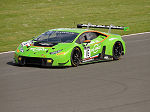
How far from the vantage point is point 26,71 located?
39.3 ft

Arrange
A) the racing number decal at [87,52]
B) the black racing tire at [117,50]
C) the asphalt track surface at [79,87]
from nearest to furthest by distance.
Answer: the asphalt track surface at [79,87], the racing number decal at [87,52], the black racing tire at [117,50]

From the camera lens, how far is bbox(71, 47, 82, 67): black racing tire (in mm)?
12663

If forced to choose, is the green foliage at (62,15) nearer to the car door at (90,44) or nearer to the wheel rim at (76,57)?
the car door at (90,44)

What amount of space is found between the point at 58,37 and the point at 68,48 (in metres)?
0.93

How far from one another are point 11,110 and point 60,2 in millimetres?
20926

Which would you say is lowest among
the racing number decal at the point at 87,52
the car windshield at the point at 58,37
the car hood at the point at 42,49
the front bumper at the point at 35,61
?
the front bumper at the point at 35,61

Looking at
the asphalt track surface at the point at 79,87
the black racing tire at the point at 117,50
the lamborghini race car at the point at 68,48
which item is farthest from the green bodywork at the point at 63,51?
the black racing tire at the point at 117,50

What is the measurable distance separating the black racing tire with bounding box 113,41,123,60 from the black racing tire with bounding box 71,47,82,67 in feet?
6.25

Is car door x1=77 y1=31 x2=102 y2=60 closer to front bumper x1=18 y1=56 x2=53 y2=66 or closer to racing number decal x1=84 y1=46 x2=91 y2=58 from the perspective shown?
racing number decal x1=84 y1=46 x2=91 y2=58

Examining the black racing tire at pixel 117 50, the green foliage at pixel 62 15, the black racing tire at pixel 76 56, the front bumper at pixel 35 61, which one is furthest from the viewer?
A: the green foliage at pixel 62 15

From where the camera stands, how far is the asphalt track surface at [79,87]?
8.05m

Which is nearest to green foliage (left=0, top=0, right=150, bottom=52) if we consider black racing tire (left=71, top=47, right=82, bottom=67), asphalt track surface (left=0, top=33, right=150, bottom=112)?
black racing tire (left=71, top=47, right=82, bottom=67)

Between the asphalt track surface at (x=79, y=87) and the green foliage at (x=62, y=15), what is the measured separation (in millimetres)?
7268

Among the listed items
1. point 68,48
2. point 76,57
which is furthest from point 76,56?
point 68,48
